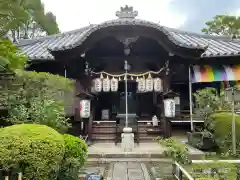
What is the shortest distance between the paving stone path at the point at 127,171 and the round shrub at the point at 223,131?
3.05 m

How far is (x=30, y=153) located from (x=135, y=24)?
893cm

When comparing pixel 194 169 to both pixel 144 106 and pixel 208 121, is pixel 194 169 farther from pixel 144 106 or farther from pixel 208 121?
pixel 144 106

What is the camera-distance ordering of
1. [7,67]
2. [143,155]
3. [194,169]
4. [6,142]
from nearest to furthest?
[6,142]
[194,169]
[7,67]
[143,155]

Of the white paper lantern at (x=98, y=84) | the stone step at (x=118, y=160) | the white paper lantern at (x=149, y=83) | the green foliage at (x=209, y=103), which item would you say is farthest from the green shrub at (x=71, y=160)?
the white paper lantern at (x=149, y=83)

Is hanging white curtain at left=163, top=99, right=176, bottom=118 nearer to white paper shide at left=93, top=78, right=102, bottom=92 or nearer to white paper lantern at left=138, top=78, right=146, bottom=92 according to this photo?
white paper lantern at left=138, top=78, right=146, bottom=92

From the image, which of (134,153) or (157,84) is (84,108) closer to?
(134,153)

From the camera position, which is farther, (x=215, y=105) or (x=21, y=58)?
(x=215, y=105)

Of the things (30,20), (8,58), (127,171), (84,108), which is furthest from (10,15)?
(30,20)

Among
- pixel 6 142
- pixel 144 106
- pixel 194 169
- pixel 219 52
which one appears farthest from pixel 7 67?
pixel 219 52

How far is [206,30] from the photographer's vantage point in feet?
107

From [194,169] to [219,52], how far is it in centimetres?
951

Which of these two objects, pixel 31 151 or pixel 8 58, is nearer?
pixel 31 151

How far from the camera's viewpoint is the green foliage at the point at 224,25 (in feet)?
98.5

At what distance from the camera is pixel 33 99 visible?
29.2 ft
